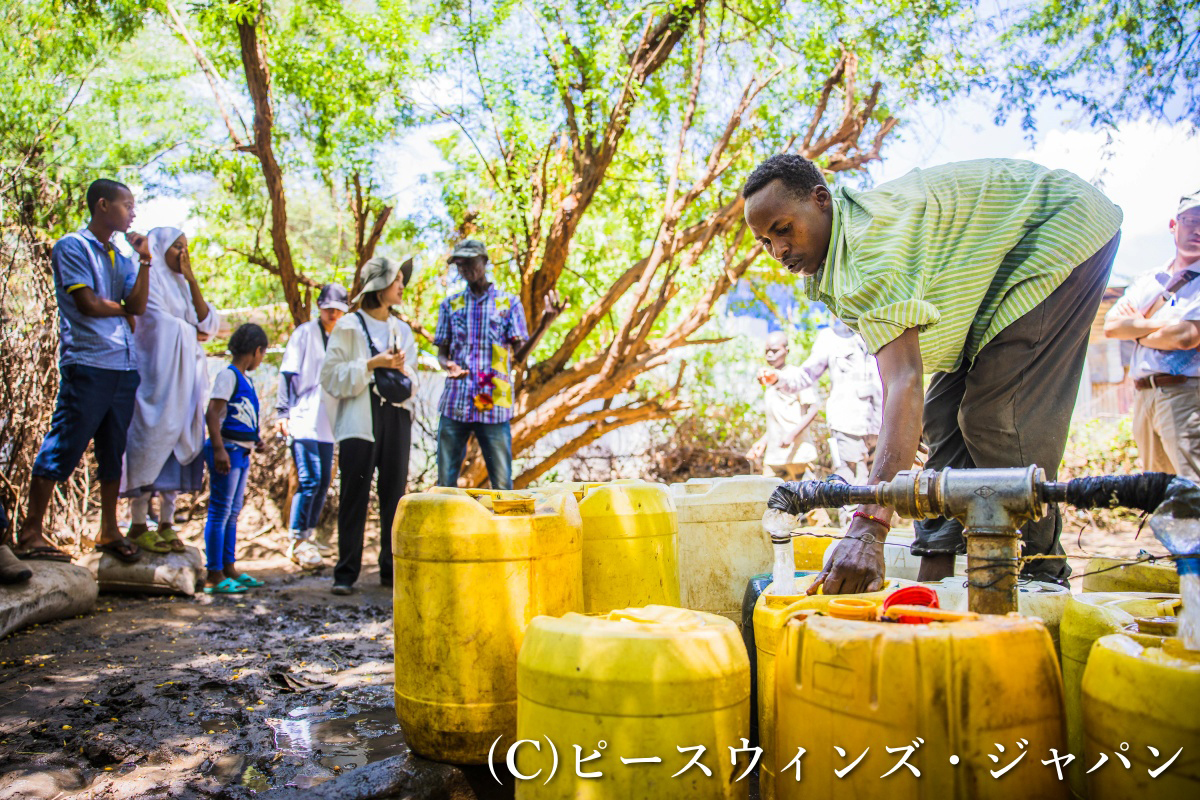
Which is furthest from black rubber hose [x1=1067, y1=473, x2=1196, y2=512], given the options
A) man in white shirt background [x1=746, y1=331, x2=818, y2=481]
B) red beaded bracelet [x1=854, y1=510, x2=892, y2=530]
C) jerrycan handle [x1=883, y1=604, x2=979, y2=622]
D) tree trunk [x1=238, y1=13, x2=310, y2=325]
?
tree trunk [x1=238, y1=13, x2=310, y2=325]

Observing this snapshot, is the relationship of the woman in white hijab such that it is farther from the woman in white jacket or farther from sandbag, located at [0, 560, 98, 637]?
the woman in white jacket

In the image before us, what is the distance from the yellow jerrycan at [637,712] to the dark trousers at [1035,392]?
4.43 feet

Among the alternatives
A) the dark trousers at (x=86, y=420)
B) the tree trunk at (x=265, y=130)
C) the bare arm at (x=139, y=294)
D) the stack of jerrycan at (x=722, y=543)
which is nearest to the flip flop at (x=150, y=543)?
the dark trousers at (x=86, y=420)

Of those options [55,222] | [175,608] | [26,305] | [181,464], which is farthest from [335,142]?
[175,608]

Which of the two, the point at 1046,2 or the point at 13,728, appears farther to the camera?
the point at 1046,2

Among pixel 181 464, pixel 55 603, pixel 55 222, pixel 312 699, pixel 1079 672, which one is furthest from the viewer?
pixel 55 222

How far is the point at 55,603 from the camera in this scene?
395 cm

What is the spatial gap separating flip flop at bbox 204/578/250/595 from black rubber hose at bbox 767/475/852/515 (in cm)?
423

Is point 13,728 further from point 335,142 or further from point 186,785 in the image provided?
point 335,142

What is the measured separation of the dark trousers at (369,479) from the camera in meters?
5.26

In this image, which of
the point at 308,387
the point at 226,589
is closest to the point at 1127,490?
the point at 226,589

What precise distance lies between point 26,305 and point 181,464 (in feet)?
5.17

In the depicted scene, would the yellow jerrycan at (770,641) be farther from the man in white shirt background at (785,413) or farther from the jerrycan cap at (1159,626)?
the man in white shirt background at (785,413)

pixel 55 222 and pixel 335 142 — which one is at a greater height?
pixel 335 142
